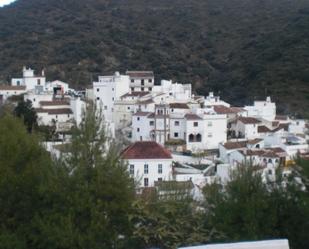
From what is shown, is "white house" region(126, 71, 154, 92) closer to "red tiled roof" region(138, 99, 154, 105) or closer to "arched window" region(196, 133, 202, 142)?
"red tiled roof" region(138, 99, 154, 105)

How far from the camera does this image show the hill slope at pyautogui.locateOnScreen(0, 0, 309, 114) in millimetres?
58125

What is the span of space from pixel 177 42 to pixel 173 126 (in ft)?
145

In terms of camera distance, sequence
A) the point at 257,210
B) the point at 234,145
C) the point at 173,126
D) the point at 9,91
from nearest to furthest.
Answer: the point at 257,210 < the point at 234,145 < the point at 173,126 < the point at 9,91

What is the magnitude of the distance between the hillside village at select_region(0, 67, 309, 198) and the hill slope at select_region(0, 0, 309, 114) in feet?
27.5

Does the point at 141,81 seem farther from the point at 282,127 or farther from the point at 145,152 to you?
the point at 145,152

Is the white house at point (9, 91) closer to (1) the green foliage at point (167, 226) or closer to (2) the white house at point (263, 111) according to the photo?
(2) the white house at point (263, 111)

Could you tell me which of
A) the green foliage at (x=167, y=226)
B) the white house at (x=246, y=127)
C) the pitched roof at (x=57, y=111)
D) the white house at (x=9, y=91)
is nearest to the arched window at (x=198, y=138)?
the white house at (x=246, y=127)

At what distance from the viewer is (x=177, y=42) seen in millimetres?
79562

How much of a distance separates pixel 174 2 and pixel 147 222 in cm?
9344

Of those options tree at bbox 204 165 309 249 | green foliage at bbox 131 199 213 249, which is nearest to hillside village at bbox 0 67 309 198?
tree at bbox 204 165 309 249

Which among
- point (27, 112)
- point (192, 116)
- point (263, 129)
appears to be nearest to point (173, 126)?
point (192, 116)

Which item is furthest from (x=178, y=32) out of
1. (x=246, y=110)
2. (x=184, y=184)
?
(x=184, y=184)

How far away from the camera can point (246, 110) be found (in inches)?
1672

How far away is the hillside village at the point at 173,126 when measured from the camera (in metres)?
29.2
